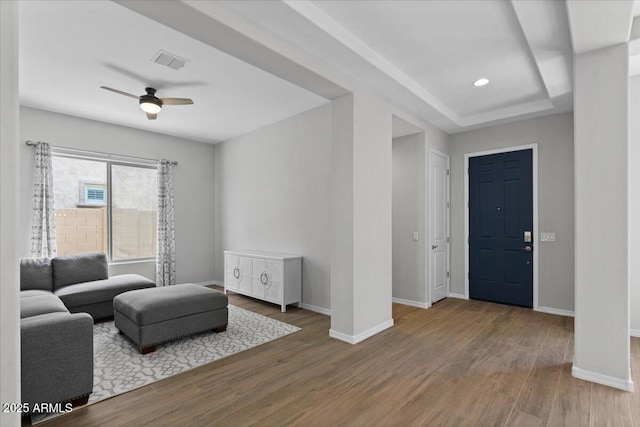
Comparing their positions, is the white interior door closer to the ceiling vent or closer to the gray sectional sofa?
the ceiling vent

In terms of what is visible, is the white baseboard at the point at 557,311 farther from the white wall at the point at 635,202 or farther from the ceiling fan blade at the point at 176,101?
the ceiling fan blade at the point at 176,101

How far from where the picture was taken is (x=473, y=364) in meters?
2.91

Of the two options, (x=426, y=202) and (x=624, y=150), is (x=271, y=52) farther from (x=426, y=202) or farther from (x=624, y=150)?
(x=426, y=202)

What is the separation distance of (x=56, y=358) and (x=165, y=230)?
390 cm

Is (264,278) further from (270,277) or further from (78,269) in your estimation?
(78,269)

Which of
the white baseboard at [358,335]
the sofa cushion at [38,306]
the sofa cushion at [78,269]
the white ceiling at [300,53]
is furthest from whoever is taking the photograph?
the sofa cushion at [78,269]

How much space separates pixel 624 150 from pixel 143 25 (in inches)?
156

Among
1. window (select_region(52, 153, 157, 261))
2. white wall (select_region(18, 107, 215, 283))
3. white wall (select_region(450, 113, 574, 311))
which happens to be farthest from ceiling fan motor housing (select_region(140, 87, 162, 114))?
white wall (select_region(450, 113, 574, 311))

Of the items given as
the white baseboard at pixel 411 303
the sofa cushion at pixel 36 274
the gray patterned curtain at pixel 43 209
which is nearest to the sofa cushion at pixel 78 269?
the sofa cushion at pixel 36 274

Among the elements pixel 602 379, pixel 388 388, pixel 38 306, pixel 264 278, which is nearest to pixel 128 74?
pixel 38 306

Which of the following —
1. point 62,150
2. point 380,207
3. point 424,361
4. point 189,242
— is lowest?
point 424,361

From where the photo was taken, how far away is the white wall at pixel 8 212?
1.34m

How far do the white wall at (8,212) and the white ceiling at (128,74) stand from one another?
53.4 inches

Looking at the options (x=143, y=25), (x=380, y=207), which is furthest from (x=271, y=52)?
(x=380, y=207)
